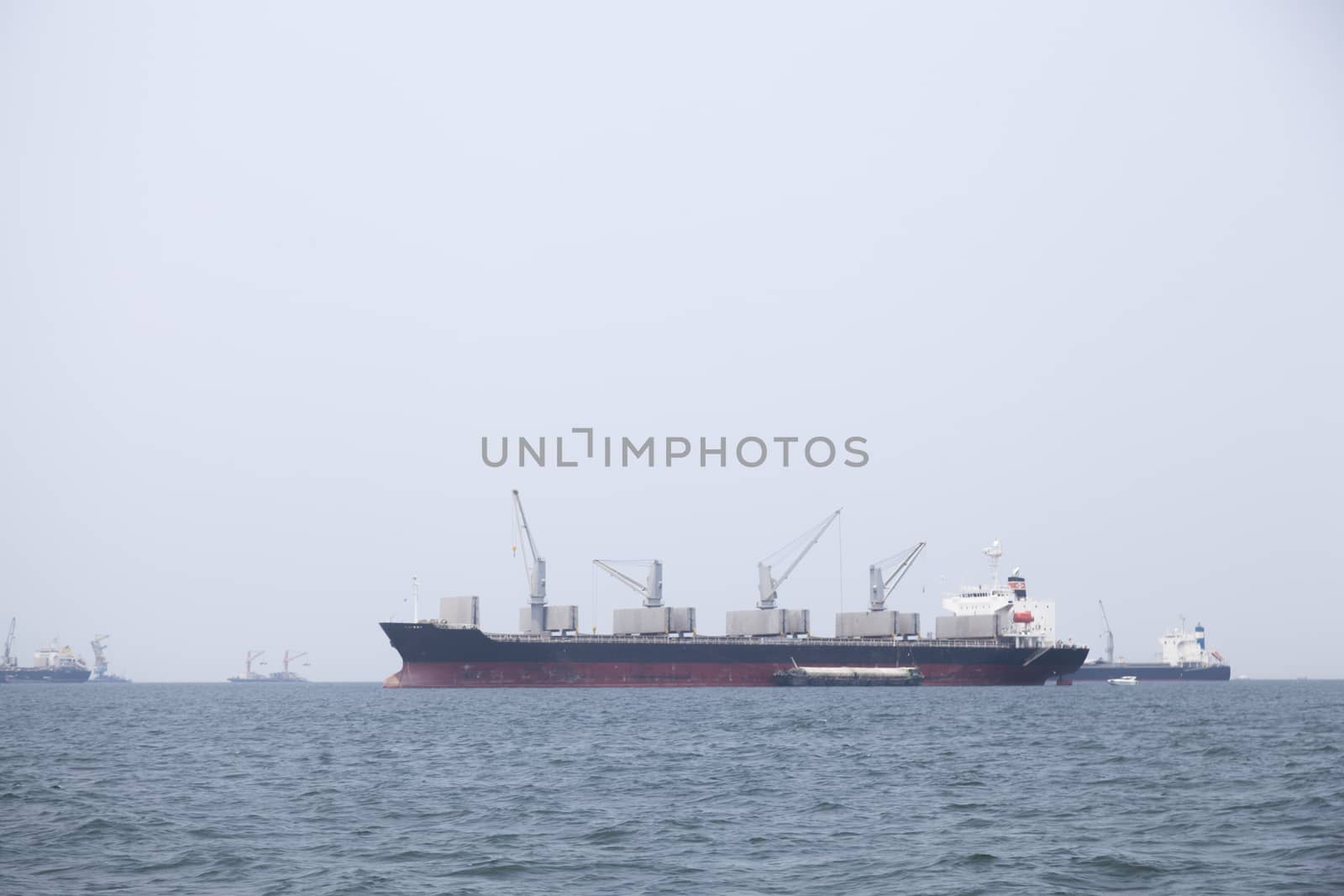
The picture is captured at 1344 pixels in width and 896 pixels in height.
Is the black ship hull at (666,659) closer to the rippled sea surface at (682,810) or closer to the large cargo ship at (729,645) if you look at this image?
the large cargo ship at (729,645)

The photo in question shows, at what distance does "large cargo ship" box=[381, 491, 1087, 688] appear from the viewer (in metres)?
106

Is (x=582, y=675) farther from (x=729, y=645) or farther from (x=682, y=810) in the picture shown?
(x=682, y=810)

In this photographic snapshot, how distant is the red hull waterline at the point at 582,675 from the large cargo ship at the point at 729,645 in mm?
105

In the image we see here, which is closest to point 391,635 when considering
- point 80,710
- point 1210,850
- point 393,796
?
point 80,710

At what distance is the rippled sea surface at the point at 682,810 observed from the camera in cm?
2314

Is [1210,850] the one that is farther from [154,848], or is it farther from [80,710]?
[80,710]

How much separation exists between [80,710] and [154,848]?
87.9m

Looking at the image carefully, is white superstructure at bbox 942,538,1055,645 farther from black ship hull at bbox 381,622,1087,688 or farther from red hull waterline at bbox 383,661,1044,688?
red hull waterline at bbox 383,661,1044,688

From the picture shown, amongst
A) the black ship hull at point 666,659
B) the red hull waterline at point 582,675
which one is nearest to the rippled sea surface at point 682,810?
the black ship hull at point 666,659

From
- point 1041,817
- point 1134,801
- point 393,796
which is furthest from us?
point 393,796

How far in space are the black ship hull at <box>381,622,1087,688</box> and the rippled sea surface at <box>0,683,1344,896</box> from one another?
4319 cm

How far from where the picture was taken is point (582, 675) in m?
109

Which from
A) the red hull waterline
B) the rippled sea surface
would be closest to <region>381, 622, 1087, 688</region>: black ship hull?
the red hull waterline

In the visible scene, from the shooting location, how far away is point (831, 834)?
27.5m
